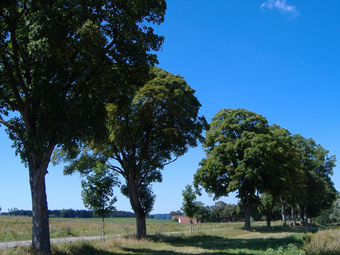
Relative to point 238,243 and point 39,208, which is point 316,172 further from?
point 39,208

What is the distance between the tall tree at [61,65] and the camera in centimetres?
1138

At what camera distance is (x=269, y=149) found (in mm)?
33156

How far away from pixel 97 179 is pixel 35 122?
291 inches

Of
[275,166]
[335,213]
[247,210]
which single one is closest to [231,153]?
[275,166]

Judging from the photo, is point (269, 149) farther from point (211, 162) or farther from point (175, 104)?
point (175, 104)

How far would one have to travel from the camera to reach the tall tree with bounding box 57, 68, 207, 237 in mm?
21812

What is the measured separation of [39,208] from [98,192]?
6.36 m

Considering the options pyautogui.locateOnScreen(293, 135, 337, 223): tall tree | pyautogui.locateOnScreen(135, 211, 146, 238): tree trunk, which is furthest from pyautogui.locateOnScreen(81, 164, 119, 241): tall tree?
pyautogui.locateOnScreen(293, 135, 337, 223): tall tree

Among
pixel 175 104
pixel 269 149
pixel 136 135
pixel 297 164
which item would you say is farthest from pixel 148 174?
pixel 297 164

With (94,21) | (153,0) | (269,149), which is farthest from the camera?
(269,149)

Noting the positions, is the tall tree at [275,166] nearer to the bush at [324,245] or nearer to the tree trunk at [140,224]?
the tree trunk at [140,224]

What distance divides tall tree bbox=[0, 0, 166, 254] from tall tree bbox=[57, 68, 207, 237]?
280 inches

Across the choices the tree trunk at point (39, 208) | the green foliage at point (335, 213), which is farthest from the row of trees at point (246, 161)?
the green foliage at point (335, 213)

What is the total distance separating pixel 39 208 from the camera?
1229cm
